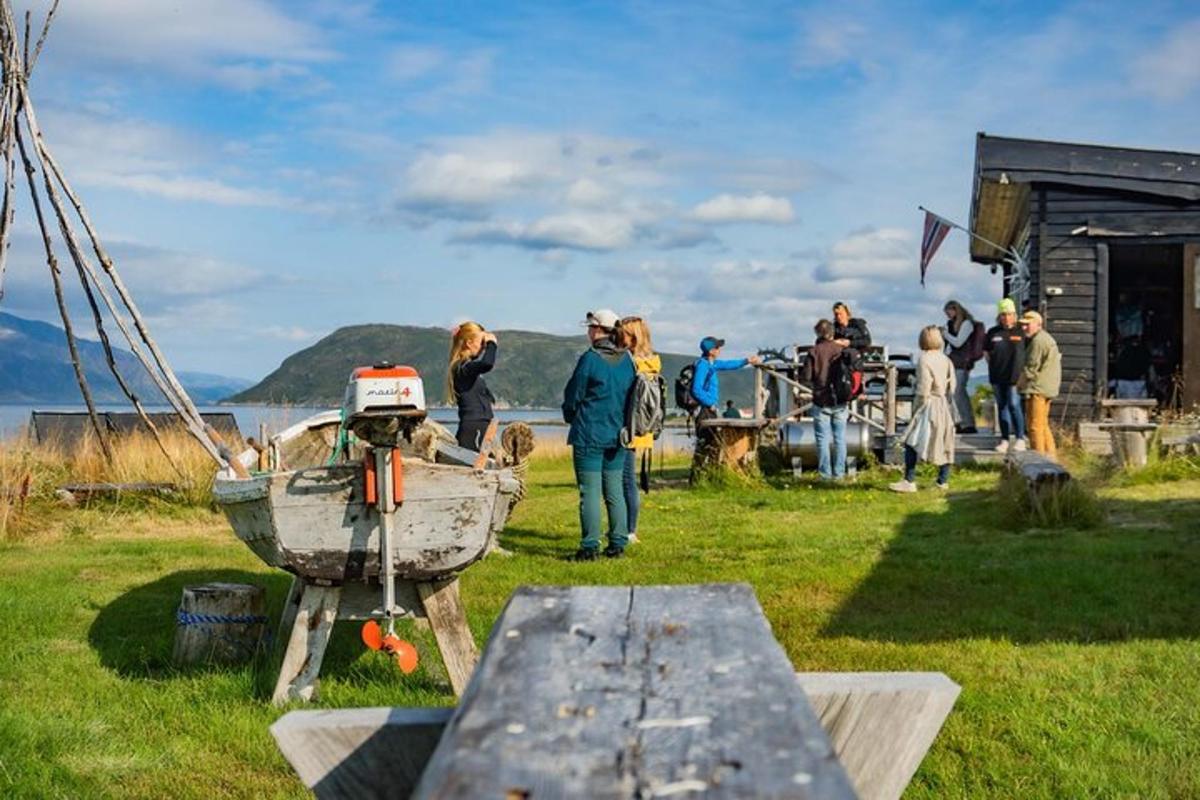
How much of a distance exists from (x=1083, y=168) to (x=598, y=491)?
11.1 m

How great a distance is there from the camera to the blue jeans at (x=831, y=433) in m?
15.3

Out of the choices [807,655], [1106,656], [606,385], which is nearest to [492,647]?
[807,655]

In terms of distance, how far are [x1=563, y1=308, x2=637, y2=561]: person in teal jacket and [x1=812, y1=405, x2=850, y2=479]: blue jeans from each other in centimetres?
505

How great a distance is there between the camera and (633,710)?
153cm

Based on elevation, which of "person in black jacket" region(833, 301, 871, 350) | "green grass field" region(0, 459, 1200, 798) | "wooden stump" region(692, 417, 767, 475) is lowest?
"green grass field" region(0, 459, 1200, 798)

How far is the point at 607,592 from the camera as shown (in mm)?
1999

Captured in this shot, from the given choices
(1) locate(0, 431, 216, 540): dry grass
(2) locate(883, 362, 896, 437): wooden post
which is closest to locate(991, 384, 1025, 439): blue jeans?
(2) locate(883, 362, 896, 437): wooden post

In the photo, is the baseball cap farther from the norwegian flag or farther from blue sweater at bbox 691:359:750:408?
the norwegian flag

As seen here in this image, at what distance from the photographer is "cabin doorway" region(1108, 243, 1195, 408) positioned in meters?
21.9

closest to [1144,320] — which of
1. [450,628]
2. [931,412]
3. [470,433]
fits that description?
[931,412]

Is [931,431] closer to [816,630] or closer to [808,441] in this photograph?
[808,441]

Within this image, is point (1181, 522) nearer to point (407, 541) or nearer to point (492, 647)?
point (407, 541)

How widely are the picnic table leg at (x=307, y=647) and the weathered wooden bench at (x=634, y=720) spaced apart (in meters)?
4.19

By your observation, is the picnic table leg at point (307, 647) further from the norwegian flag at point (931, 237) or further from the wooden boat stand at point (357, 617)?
the norwegian flag at point (931, 237)
